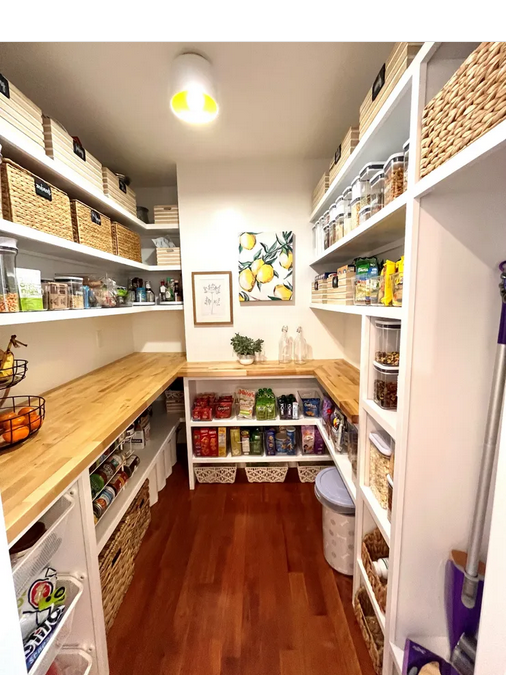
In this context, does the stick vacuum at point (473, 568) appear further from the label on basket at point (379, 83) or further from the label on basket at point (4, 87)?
the label on basket at point (4, 87)

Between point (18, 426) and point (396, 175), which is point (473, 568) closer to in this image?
point (396, 175)

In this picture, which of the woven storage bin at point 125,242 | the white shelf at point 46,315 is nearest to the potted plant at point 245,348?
the white shelf at point 46,315

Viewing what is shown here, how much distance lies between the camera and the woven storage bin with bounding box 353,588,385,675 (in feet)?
3.55

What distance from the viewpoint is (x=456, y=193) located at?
746 mm

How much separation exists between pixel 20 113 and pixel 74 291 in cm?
72

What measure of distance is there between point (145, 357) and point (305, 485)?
5.77 feet

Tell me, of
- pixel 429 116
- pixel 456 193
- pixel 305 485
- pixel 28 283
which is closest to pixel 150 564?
pixel 305 485

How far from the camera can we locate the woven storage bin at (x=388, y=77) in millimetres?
792

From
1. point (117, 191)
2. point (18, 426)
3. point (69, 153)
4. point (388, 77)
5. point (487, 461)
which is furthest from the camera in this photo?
point (117, 191)

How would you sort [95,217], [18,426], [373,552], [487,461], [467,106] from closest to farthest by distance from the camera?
[467,106]
[487,461]
[18,426]
[373,552]
[95,217]

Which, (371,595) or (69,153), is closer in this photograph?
(371,595)

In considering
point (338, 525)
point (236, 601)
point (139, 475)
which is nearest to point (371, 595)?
point (338, 525)

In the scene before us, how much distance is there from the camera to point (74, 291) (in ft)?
4.65

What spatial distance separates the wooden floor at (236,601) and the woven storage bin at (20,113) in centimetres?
215
